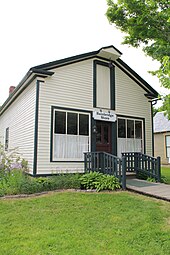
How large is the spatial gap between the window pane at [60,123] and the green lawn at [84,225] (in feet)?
10.6

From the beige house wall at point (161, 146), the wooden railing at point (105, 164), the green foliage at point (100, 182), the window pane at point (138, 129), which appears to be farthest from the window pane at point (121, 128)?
the beige house wall at point (161, 146)

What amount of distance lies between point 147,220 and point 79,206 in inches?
63.6

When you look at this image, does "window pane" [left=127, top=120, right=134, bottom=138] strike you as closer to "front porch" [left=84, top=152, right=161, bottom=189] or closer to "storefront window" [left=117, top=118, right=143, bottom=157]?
"storefront window" [left=117, top=118, right=143, bottom=157]

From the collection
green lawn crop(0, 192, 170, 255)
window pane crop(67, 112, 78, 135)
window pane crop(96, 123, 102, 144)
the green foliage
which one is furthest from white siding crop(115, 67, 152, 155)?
green lawn crop(0, 192, 170, 255)

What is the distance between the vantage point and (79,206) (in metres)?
5.23

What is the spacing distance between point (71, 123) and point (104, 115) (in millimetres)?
1677

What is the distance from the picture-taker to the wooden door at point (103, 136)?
9.87 m

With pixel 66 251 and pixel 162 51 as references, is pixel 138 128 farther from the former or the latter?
pixel 66 251

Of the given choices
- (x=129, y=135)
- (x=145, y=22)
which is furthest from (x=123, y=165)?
(x=145, y=22)

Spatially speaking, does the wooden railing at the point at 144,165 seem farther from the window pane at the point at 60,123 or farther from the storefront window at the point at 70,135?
→ the window pane at the point at 60,123

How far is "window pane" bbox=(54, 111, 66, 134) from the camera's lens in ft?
28.8

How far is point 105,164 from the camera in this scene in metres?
8.18

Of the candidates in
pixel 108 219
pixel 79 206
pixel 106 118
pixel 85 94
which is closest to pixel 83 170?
pixel 106 118

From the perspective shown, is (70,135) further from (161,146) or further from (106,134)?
(161,146)
